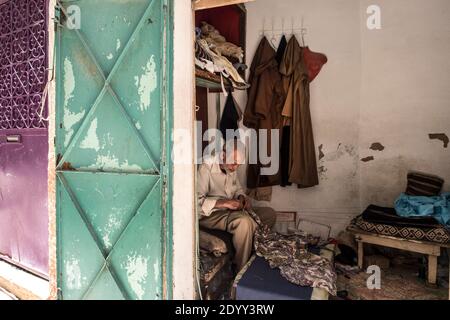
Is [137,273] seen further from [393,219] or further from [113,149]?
[393,219]

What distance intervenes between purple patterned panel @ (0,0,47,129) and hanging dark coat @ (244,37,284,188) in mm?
2296

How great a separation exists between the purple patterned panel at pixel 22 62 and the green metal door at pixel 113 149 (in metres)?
0.62

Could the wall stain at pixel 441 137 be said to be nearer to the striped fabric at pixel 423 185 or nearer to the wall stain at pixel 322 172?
the striped fabric at pixel 423 185

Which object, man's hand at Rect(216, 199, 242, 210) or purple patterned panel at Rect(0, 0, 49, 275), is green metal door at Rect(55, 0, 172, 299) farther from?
man's hand at Rect(216, 199, 242, 210)

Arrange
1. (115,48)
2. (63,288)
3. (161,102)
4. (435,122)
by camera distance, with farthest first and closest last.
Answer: (435,122)
(63,288)
(115,48)
(161,102)

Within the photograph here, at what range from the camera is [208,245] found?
2.79m

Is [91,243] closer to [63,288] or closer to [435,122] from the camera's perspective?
[63,288]

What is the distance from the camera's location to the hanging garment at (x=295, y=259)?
2482 mm

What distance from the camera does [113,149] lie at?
2.29 metres

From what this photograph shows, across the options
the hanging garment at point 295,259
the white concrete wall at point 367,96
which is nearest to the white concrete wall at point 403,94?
the white concrete wall at point 367,96

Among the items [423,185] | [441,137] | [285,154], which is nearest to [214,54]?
[285,154]

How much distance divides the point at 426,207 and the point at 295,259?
163cm
